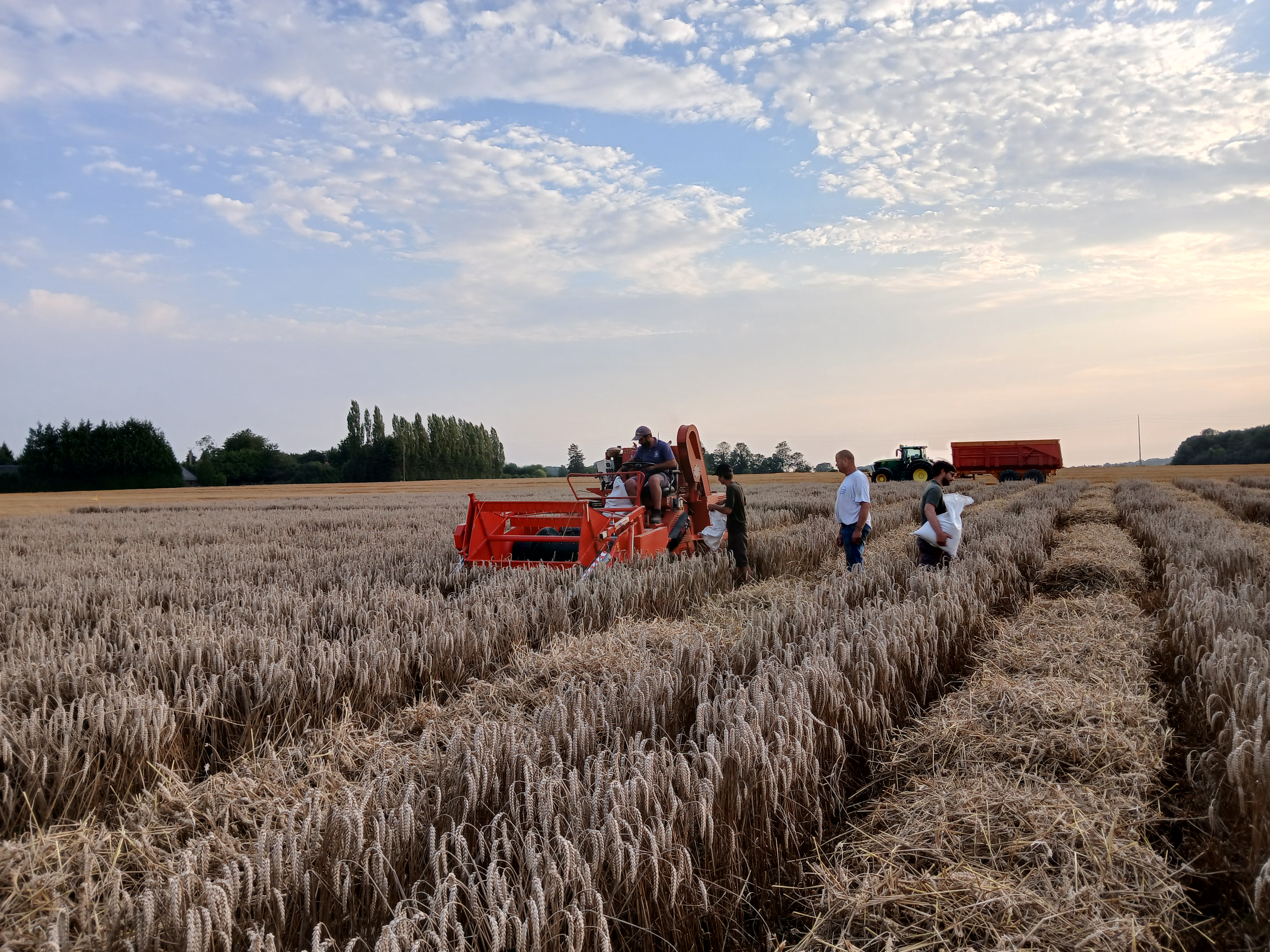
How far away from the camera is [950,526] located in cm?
860

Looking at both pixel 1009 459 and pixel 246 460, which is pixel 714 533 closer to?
pixel 1009 459

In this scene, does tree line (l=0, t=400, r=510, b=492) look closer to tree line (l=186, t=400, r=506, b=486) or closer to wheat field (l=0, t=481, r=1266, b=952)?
tree line (l=186, t=400, r=506, b=486)

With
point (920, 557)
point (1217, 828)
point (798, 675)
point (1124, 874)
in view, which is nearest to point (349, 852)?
point (798, 675)

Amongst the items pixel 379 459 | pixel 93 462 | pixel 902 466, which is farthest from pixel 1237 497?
pixel 93 462

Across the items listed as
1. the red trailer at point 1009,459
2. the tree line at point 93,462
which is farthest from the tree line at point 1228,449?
the tree line at point 93,462

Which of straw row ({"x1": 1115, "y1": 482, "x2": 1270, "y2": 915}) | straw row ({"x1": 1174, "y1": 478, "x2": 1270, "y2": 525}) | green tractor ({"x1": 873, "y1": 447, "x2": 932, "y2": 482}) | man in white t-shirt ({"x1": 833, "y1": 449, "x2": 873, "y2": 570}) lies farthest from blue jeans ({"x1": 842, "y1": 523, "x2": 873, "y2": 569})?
green tractor ({"x1": 873, "y1": 447, "x2": 932, "y2": 482})

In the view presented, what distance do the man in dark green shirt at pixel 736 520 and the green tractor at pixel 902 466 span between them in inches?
1241

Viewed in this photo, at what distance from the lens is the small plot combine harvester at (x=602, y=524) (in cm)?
836

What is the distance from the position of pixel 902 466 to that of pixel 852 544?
32461mm

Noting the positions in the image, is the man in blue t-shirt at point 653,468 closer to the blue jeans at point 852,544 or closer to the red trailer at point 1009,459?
the blue jeans at point 852,544

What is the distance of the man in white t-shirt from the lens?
9180 millimetres

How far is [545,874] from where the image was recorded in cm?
215

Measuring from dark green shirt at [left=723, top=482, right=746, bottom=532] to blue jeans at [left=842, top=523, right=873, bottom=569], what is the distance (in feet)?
4.11

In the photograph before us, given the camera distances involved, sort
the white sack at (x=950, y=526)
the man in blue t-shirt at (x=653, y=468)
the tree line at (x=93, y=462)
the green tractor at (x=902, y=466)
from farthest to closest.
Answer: the tree line at (x=93, y=462) → the green tractor at (x=902, y=466) → the man in blue t-shirt at (x=653, y=468) → the white sack at (x=950, y=526)
